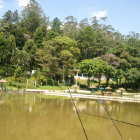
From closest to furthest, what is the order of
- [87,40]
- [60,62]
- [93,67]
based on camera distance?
[93,67] → [60,62] → [87,40]

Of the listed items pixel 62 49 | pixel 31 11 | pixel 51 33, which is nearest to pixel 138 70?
pixel 62 49

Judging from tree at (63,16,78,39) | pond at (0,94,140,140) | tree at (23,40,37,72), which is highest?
tree at (63,16,78,39)

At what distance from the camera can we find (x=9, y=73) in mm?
30328

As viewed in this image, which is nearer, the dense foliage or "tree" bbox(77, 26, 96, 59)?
the dense foliage

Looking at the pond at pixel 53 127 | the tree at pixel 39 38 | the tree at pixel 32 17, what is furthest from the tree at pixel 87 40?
the pond at pixel 53 127

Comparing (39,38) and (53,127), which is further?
(39,38)

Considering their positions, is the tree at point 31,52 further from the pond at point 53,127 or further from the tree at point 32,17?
the pond at point 53,127

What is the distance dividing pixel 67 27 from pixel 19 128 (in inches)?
1757

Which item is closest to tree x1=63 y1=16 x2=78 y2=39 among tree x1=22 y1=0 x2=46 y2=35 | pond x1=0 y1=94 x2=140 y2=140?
tree x1=22 y1=0 x2=46 y2=35

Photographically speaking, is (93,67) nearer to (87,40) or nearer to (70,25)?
(87,40)

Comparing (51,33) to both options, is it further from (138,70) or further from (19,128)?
(19,128)

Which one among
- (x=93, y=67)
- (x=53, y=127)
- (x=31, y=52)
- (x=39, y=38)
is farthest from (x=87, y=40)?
(x=53, y=127)

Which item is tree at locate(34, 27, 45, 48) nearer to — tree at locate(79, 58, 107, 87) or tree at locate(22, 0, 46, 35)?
tree at locate(22, 0, 46, 35)

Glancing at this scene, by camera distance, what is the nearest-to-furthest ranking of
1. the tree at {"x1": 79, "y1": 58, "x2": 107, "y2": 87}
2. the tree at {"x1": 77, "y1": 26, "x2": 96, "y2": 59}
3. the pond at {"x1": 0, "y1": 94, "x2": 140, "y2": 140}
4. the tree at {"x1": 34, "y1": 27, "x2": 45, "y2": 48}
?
the pond at {"x1": 0, "y1": 94, "x2": 140, "y2": 140}
the tree at {"x1": 79, "y1": 58, "x2": 107, "y2": 87}
the tree at {"x1": 34, "y1": 27, "x2": 45, "y2": 48}
the tree at {"x1": 77, "y1": 26, "x2": 96, "y2": 59}
